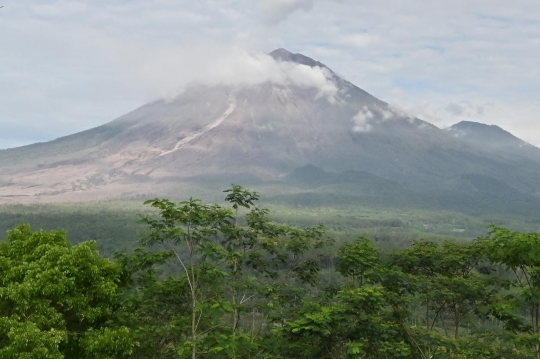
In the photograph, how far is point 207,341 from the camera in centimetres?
1035

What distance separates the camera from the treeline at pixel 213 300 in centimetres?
965

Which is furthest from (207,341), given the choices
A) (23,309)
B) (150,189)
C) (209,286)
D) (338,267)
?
(150,189)

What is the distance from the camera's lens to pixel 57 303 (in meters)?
10.2

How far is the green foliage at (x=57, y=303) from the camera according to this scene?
29.5ft

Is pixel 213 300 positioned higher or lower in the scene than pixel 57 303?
lower

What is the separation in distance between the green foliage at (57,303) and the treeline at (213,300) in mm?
24

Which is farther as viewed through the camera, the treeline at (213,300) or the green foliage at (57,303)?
the treeline at (213,300)

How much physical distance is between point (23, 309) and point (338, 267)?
27.0 feet

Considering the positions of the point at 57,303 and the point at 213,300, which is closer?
the point at 57,303

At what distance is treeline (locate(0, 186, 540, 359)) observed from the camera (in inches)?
380

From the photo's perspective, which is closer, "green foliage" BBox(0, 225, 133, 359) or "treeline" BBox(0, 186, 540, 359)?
"green foliage" BBox(0, 225, 133, 359)

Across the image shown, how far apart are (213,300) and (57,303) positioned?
3452 mm

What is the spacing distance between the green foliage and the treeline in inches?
0.9

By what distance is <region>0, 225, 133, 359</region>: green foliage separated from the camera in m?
8.99
